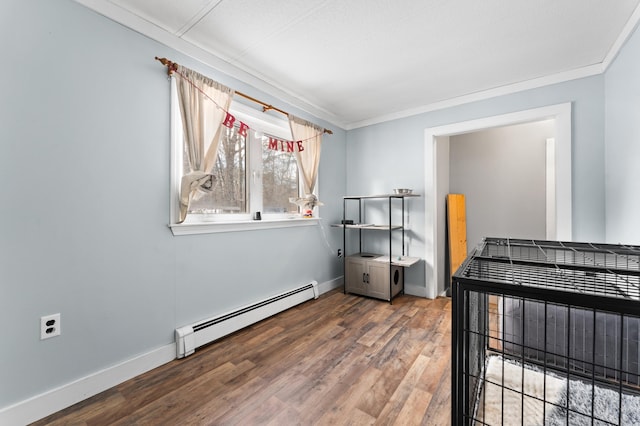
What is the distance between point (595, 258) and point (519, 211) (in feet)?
8.59

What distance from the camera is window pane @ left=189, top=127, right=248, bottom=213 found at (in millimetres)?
2264

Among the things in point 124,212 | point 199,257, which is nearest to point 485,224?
point 199,257

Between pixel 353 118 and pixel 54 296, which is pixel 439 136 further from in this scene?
pixel 54 296

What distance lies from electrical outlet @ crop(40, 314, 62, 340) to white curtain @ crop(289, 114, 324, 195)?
→ 2211 millimetres

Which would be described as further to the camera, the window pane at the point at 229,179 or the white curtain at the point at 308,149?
the white curtain at the point at 308,149

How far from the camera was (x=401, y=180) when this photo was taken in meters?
3.41

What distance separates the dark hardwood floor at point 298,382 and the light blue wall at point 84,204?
274 mm

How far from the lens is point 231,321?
224 cm

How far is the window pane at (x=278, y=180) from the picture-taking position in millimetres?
2745

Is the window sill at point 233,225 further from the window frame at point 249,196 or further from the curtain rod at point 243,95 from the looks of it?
the curtain rod at point 243,95

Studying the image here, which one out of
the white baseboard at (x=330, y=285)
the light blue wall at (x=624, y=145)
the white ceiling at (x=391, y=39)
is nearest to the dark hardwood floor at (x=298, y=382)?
the white baseboard at (x=330, y=285)

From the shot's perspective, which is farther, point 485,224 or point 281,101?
point 485,224

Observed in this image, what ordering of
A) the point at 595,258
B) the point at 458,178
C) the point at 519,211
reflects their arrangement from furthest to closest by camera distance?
the point at 458,178
the point at 519,211
the point at 595,258

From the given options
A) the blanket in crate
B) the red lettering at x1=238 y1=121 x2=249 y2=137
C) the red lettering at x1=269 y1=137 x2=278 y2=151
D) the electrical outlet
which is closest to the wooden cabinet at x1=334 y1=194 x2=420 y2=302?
the red lettering at x1=269 y1=137 x2=278 y2=151
